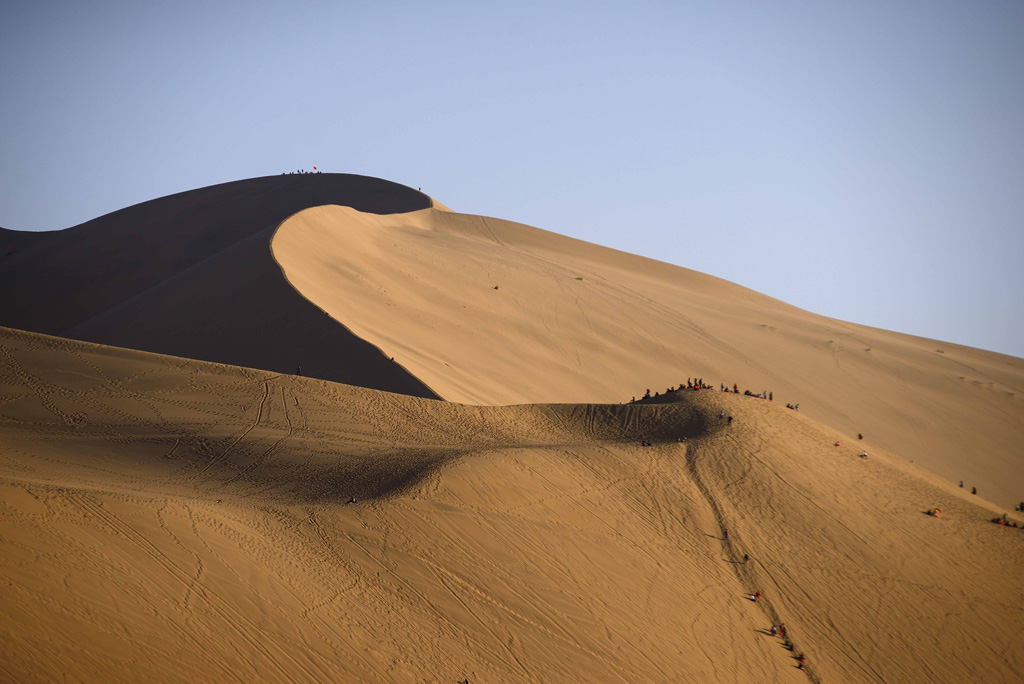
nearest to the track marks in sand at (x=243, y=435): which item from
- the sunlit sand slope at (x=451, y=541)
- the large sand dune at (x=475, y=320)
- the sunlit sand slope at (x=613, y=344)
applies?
the sunlit sand slope at (x=451, y=541)

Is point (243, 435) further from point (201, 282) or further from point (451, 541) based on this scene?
point (201, 282)

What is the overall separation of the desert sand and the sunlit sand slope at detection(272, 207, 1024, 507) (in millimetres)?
240

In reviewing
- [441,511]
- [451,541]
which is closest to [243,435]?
[441,511]

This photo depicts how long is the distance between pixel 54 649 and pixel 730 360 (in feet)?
93.7

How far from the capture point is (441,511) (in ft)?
49.9

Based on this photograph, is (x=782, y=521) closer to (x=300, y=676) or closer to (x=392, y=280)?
(x=300, y=676)

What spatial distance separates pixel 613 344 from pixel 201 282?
15631 mm

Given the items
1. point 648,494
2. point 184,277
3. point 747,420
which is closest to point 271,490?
point 648,494

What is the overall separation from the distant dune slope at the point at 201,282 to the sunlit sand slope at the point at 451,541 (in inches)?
203

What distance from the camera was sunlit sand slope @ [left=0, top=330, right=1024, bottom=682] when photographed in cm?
1127

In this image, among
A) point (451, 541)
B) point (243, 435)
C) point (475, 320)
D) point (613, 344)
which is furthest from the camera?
point (613, 344)

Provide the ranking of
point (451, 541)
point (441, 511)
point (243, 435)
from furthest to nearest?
point (243, 435) < point (441, 511) < point (451, 541)

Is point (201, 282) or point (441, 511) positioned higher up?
point (201, 282)

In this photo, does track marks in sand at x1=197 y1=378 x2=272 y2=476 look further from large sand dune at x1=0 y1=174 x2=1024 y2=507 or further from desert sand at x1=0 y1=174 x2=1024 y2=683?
large sand dune at x1=0 y1=174 x2=1024 y2=507
